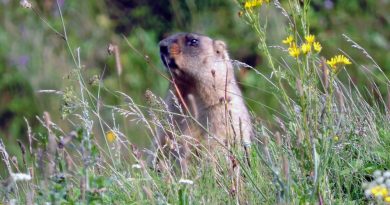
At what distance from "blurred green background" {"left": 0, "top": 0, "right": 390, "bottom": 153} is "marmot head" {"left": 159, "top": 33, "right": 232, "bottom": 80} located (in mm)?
3118

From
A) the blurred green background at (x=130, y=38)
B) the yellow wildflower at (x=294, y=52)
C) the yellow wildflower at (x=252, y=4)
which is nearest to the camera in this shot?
the yellow wildflower at (x=294, y=52)

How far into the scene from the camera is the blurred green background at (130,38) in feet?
37.7

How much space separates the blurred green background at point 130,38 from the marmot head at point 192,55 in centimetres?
312

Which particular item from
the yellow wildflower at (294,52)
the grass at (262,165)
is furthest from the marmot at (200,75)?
the yellow wildflower at (294,52)

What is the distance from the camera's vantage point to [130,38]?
12.7m

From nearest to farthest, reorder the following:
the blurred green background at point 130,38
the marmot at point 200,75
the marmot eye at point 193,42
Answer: the marmot at point 200,75
the marmot eye at point 193,42
the blurred green background at point 130,38

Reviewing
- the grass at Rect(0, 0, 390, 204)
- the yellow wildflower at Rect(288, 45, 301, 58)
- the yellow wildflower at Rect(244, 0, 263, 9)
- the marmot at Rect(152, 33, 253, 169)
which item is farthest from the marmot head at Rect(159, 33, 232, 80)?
the yellow wildflower at Rect(288, 45, 301, 58)

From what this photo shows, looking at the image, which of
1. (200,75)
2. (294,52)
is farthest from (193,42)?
(294,52)

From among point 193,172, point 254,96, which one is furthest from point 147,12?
point 193,172

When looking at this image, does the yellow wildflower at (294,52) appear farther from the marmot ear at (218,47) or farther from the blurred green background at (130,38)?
the blurred green background at (130,38)

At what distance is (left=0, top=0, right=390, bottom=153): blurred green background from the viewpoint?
37.7ft

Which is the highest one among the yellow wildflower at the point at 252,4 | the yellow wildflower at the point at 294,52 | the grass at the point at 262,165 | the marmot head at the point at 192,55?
the yellow wildflower at the point at 252,4

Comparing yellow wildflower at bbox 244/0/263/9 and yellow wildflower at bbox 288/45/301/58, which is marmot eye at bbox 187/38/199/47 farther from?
yellow wildflower at bbox 288/45/301/58

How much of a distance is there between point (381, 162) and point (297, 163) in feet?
1.79
